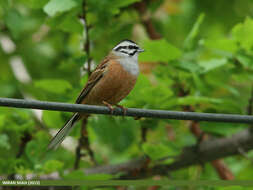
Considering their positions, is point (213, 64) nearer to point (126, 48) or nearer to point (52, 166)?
point (126, 48)

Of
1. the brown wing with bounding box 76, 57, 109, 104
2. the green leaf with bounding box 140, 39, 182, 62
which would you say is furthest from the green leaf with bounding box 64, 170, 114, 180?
the green leaf with bounding box 140, 39, 182, 62

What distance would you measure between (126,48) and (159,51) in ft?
4.18

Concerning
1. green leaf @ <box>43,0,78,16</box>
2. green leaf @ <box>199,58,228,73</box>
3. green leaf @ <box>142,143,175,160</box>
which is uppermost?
green leaf @ <box>43,0,78,16</box>

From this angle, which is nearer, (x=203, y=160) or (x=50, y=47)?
(x=203, y=160)

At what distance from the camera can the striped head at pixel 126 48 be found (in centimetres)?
556

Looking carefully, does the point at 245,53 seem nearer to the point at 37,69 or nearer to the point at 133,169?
the point at 133,169

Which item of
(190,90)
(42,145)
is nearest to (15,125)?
(42,145)

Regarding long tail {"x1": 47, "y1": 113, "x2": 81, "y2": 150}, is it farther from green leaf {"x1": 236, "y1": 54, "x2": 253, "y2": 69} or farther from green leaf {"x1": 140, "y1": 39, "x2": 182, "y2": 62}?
green leaf {"x1": 236, "y1": 54, "x2": 253, "y2": 69}

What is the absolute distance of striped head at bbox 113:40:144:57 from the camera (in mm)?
5559

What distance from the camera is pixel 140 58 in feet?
15.1

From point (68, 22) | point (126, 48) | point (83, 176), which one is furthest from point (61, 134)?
point (126, 48)

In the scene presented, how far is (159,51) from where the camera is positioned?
4512 millimetres

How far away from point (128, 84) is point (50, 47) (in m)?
2.98

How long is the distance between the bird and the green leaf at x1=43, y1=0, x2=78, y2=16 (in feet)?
2.98
